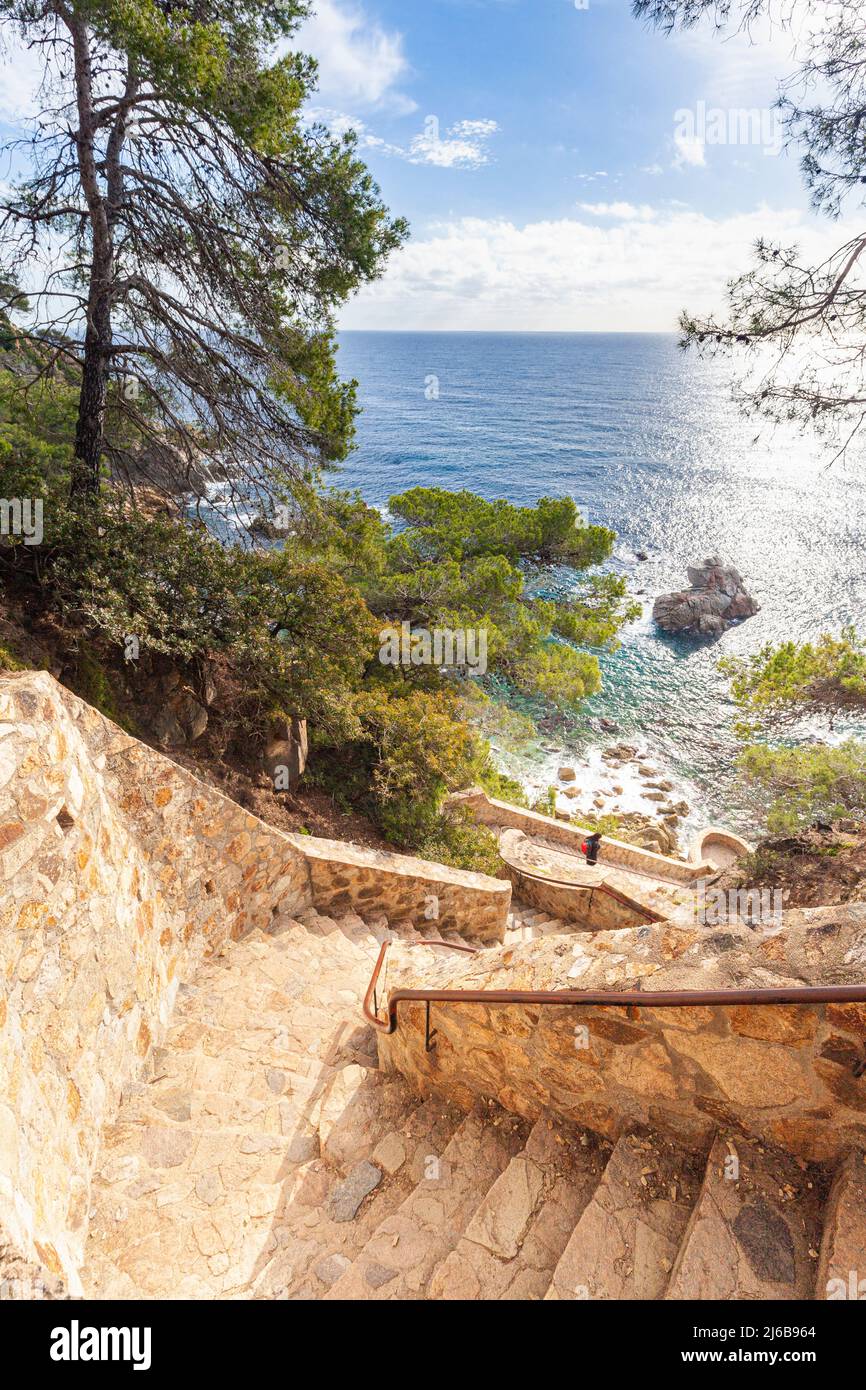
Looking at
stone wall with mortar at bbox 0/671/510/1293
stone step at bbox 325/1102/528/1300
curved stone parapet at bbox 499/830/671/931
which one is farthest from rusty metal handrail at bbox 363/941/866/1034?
curved stone parapet at bbox 499/830/671/931

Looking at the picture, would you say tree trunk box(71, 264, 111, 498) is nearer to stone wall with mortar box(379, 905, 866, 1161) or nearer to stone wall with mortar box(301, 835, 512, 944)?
stone wall with mortar box(301, 835, 512, 944)

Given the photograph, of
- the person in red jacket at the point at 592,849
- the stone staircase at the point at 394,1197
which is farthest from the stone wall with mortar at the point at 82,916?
the person in red jacket at the point at 592,849

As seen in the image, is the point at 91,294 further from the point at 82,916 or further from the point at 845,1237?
the point at 845,1237

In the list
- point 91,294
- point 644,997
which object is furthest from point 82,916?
point 91,294

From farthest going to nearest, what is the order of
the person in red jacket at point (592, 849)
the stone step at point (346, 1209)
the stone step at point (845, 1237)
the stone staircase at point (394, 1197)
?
the person in red jacket at point (592, 849) < the stone step at point (346, 1209) < the stone staircase at point (394, 1197) < the stone step at point (845, 1237)

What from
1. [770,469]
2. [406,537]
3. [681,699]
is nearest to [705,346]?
[406,537]

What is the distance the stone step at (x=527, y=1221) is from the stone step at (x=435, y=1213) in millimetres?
215

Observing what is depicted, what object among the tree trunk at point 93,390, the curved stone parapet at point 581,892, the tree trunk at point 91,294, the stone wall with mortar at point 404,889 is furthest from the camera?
the curved stone parapet at point 581,892

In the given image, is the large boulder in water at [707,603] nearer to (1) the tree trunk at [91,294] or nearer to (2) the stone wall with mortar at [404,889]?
(2) the stone wall with mortar at [404,889]

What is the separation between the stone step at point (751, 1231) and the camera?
221 cm

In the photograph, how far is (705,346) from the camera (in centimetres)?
537

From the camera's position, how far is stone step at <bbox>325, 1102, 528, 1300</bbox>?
2.95m
